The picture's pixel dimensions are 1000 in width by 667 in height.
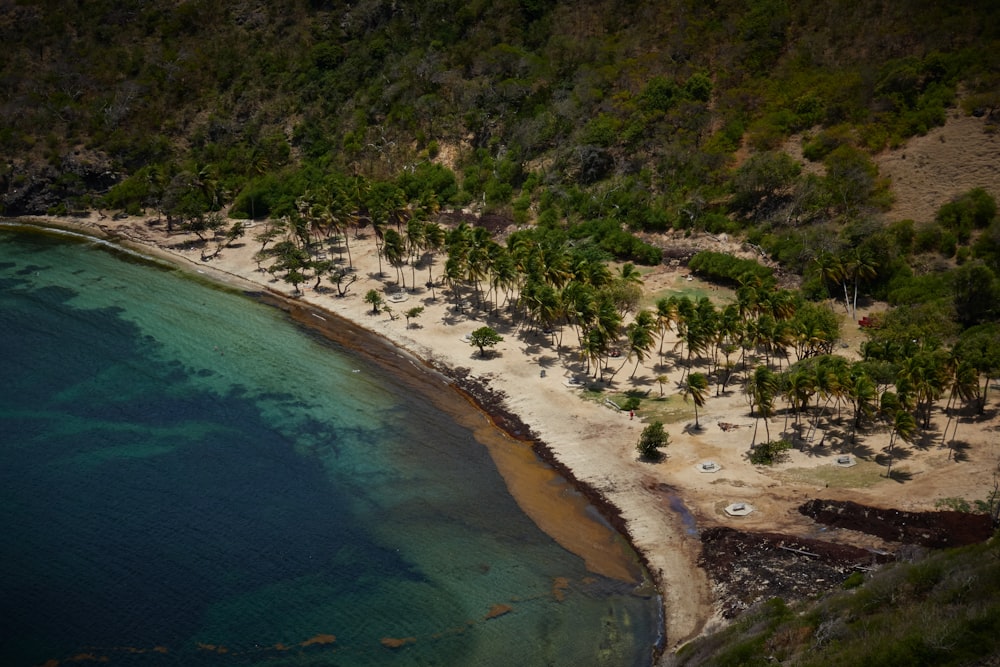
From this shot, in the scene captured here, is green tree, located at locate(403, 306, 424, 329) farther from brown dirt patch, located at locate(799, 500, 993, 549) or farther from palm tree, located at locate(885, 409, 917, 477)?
palm tree, located at locate(885, 409, 917, 477)

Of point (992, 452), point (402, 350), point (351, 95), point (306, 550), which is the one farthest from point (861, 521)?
point (351, 95)

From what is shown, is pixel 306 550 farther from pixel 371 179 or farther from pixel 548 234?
pixel 371 179

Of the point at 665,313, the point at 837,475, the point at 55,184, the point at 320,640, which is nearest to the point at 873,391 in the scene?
the point at 837,475

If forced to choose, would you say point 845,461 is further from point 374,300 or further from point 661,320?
point 374,300

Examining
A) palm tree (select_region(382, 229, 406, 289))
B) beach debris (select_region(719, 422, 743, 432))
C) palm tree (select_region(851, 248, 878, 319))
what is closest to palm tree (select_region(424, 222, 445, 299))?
palm tree (select_region(382, 229, 406, 289))

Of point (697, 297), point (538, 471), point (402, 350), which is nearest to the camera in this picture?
point (538, 471)

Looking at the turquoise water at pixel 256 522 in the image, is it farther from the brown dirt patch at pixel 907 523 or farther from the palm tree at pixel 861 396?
the palm tree at pixel 861 396

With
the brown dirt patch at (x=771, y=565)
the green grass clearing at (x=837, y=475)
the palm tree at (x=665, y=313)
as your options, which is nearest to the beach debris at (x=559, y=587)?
the brown dirt patch at (x=771, y=565)
